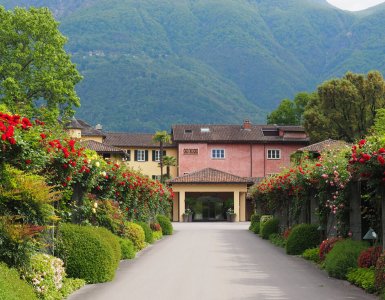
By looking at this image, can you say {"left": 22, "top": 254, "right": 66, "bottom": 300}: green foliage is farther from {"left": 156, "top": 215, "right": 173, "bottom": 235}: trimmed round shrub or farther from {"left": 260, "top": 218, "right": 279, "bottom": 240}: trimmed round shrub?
{"left": 156, "top": 215, "right": 173, "bottom": 235}: trimmed round shrub

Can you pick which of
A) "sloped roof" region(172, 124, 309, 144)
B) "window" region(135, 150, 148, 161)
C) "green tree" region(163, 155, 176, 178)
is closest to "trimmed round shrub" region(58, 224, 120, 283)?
"green tree" region(163, 155, 176, 178)

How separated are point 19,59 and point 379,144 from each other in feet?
122

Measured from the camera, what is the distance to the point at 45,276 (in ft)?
37.1

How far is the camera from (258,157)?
75.1 m

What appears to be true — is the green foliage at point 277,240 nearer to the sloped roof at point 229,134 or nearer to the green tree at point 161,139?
the green tree at point 161,139

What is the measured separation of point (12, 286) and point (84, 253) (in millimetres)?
4988

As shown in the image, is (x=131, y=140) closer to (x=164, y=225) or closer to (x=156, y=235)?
(x=164, y=225)

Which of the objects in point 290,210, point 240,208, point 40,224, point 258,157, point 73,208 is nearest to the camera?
point 40,224

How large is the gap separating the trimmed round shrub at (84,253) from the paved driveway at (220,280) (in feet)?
1.18

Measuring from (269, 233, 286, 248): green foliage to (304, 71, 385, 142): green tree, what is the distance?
32.3 meters

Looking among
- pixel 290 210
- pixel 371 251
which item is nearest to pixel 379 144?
pixel 371 251

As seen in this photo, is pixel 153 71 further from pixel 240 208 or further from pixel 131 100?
pixel 240 208

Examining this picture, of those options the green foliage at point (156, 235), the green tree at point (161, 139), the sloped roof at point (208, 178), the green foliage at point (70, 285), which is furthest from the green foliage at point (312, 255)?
the green tree at point (161, 139)

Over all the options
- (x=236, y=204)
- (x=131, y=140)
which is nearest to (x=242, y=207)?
(x=236, y=204)
